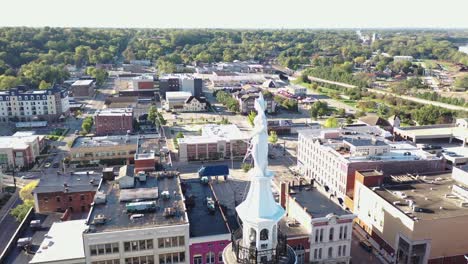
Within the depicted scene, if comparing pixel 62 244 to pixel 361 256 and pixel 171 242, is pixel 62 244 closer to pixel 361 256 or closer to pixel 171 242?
pixel 171 242

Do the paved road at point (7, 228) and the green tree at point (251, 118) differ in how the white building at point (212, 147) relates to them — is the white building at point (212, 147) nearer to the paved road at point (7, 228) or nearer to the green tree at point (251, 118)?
the green tree at point (251, 118)

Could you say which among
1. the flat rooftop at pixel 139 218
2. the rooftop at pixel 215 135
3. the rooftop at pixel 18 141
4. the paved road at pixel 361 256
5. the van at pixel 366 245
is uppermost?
the flat rooftop at pixel 139 218

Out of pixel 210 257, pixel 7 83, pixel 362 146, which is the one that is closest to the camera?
pixel 210 257

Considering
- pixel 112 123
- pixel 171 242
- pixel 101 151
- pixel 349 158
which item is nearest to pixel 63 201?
pixel 171 242

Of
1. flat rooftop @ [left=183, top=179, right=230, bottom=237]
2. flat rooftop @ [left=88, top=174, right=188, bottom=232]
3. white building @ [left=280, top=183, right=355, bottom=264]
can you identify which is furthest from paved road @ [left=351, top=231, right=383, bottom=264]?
flat rooftop @ [left=88, top=174, right=188, bottom=232]

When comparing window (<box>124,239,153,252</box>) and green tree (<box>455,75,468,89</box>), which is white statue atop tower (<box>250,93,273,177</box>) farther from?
green tree (<box>455,75,468,89</box>)

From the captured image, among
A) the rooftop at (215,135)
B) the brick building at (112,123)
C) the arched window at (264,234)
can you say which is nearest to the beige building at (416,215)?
the arched window at (264,234)
